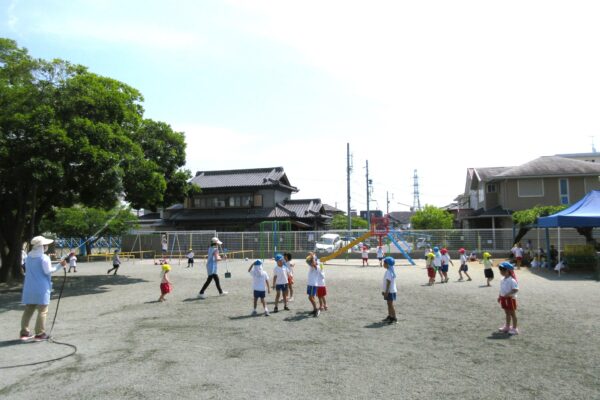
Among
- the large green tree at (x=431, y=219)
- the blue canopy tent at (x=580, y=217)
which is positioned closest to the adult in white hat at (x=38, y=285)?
the blue canopy tent at (x=580, y=217)

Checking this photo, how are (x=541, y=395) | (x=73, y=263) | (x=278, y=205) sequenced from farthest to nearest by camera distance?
(x=278, y=205) < (x=73, y=263) < (x=541, y=395)

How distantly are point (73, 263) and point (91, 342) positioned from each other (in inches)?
690

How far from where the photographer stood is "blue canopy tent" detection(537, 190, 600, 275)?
60.6ft

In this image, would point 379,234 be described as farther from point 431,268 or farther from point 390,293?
point 390,293

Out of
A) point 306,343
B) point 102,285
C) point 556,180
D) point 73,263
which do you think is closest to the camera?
point 306,343

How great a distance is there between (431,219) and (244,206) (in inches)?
700

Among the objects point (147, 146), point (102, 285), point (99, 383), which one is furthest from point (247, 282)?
point (99, 383)

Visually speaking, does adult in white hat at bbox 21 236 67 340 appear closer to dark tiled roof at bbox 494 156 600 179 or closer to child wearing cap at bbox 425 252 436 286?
child wearing cap at bbox 425 252 436 286

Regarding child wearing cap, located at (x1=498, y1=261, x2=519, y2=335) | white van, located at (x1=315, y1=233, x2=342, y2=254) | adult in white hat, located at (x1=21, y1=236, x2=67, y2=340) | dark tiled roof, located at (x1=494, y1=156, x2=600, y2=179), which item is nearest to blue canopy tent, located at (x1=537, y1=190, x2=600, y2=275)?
child wearing cap, located at (x1=498, y1=261, x2=519, y2=335)

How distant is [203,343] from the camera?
7.76m

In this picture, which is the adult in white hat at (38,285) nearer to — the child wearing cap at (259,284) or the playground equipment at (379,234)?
the child wearing cap at (259,284)

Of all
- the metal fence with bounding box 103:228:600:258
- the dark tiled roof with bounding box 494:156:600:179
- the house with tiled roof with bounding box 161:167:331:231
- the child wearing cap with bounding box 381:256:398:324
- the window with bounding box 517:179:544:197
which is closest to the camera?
the child wearing cap with bounding box 381:256:398:324

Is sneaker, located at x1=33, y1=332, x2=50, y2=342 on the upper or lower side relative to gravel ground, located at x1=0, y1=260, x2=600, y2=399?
upper

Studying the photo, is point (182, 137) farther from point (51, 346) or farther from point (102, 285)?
point (51, 346)
